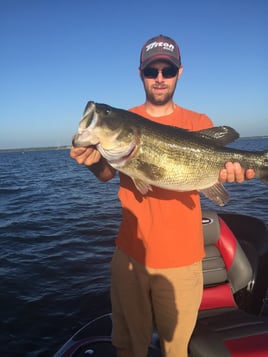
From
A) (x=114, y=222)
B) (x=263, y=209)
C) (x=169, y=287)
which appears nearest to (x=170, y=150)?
(x=169, y=287)

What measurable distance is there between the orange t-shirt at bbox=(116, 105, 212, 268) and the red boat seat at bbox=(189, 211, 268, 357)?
1.06 meters

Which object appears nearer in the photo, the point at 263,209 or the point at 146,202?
the point at 146,202

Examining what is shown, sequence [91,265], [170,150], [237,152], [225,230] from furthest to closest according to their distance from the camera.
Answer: [91,265] < [225,230] < [237,152] < [170,150]

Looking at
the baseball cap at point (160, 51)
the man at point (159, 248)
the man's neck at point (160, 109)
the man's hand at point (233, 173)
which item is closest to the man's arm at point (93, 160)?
the man at point (159, 248)

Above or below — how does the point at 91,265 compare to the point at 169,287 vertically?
below

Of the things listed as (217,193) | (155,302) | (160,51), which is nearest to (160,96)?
(160,51)

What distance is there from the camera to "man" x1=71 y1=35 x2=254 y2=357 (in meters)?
3.64

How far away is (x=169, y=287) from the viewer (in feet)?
12.0

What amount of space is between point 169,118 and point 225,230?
2675 millimetres

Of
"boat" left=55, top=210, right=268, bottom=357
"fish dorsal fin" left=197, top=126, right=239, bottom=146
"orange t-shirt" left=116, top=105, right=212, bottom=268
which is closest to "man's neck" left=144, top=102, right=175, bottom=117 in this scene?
"fish dorsal fin" left=197, top=126, right=239, bottom=146

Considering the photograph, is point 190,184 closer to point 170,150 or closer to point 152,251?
point 170,150

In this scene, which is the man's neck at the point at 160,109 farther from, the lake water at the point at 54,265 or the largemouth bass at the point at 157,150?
the lake water at the point at 54,265

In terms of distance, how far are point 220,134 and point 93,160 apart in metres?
1.75

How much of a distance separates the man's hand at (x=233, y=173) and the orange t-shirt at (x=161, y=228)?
1.60ft
